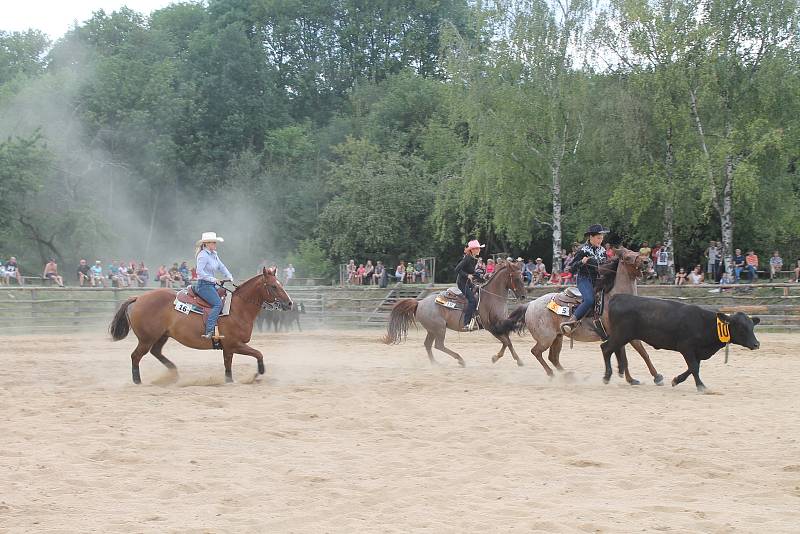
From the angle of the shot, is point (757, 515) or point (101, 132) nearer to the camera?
point (757, 515)

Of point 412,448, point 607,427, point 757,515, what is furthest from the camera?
point 607,427

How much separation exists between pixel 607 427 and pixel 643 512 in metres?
3.12

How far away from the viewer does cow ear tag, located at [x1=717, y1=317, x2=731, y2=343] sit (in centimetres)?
1218

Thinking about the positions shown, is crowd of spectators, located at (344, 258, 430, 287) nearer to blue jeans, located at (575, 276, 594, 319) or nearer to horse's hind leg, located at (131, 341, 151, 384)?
horse's hind leg, located at (131, 341, 151, 384)

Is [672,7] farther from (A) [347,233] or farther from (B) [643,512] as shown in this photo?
(B) [643,512]

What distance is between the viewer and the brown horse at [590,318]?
43.3ft

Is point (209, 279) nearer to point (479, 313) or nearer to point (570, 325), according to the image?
point (479, 313)

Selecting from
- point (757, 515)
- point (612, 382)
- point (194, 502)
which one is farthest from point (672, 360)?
point (194, 502)

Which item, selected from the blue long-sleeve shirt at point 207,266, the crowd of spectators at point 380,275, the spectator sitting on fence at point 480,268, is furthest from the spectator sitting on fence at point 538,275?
the blue long-sleeve shirt at point 207,266

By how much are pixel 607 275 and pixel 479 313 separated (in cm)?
313

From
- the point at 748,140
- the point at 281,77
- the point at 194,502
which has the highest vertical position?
the point at 281,77

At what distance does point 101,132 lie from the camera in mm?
54594

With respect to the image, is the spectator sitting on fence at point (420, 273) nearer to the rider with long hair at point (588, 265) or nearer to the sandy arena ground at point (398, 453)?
the sandy arena ground at point (398, 453)

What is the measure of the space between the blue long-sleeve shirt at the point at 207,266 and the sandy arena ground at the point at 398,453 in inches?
60.5
